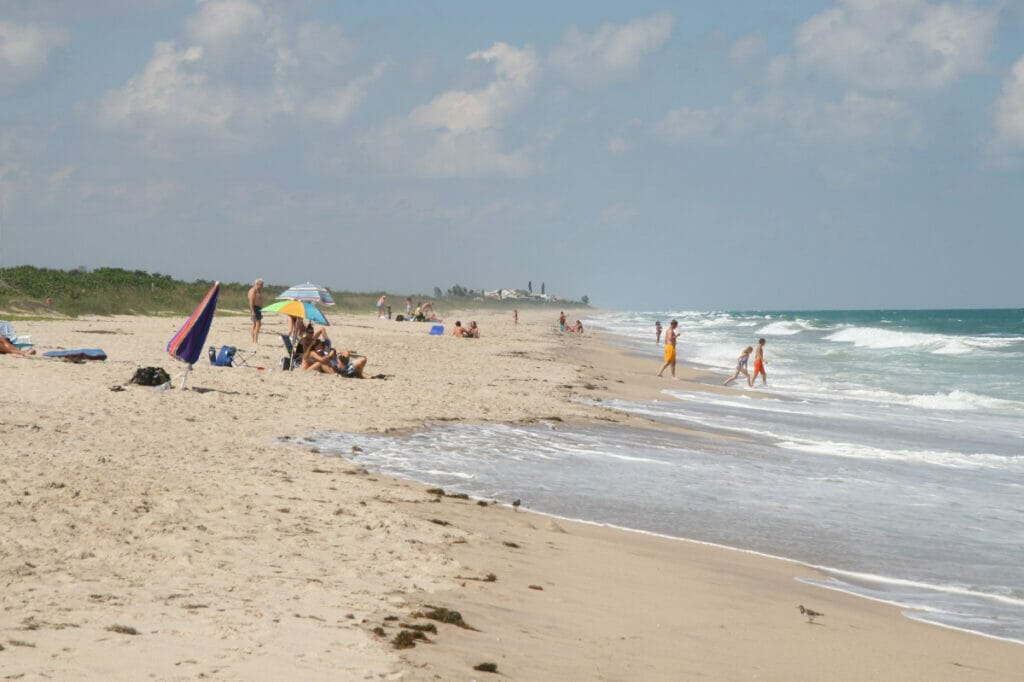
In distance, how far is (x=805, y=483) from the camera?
1106 cm

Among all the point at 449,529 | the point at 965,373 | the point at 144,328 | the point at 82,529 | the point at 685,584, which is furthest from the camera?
the point at 965,373

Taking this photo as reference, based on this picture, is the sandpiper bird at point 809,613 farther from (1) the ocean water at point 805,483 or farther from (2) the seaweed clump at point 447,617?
(2) the seaweed clump at point 447,617

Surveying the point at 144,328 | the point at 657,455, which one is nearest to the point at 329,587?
the point at 657,455

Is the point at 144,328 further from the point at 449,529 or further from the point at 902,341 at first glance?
the point at 902,341

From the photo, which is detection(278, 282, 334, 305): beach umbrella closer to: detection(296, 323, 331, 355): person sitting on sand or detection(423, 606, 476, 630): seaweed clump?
detection(296, 323, 331, 355): person sitting on sand

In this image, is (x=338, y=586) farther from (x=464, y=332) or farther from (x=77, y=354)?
(x=464, y=332)

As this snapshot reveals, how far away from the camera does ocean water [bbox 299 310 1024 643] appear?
766 centimetres

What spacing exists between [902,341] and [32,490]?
2051 inches

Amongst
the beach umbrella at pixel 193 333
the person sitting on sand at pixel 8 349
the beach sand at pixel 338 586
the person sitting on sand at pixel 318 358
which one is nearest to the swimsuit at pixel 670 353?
the person sitting on sand at pixel 318 358

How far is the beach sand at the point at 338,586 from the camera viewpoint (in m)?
4.33

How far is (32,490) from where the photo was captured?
681 centimetres

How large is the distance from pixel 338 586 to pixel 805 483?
7103mm

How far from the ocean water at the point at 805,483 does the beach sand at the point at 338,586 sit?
0.59 m

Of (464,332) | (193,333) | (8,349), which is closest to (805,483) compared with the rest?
(193,333)
